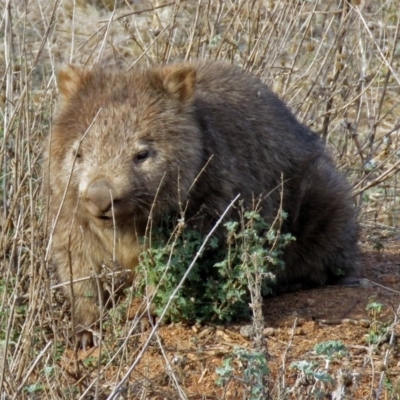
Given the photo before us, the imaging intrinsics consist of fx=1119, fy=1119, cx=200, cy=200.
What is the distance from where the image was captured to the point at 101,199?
5.12 metres

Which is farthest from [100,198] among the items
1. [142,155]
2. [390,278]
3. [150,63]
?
[150,63]

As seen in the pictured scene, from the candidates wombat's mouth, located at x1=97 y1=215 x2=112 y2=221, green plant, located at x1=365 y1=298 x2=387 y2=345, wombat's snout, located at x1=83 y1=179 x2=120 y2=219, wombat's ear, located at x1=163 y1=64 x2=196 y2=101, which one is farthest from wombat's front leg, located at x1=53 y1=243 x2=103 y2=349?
green plant, located at x1=365 y1=298 x2=387 y2=345

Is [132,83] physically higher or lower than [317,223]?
higher

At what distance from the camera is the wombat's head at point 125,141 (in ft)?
17.4

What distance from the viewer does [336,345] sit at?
429 cm

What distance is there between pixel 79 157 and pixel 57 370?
1368mm

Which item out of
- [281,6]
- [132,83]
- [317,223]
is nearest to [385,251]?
[317,223]

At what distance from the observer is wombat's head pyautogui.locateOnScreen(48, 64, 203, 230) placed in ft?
17.4

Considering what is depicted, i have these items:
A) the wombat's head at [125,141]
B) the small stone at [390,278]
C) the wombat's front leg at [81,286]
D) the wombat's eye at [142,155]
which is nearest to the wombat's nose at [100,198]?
the wombat's head at [125,141]

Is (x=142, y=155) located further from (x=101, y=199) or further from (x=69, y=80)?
(x=69, y=80)

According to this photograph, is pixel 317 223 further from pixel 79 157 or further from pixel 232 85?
pixel 79 157

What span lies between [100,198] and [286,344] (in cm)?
121

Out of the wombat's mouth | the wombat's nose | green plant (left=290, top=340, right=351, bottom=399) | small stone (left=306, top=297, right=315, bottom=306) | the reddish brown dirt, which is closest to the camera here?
green plant (left=290, top=340, right=351, bottom=399)

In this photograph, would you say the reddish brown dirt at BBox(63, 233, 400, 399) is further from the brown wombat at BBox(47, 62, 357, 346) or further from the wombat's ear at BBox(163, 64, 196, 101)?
the wombat's ear at BBox(163, 64, 196, 101)
